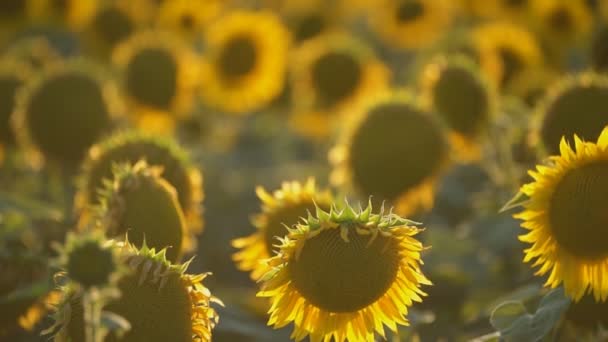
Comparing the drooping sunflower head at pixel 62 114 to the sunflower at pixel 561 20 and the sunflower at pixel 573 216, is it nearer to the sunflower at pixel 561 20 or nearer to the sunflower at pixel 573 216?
the sunflower at pixel 573 216

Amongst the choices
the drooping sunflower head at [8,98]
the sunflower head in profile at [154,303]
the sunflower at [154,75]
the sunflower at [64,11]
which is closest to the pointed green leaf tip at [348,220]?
the sunflower head in profile at [154,303]

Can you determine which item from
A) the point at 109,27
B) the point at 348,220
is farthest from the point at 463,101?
the point at 109,27

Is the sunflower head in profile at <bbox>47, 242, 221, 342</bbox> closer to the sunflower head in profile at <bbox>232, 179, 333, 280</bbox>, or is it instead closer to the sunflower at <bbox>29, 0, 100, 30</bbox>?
the sunflower head in profile at <bbox>232, 179, 333, 280</bbox>

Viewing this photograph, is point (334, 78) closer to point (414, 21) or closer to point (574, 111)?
point (414, 21)

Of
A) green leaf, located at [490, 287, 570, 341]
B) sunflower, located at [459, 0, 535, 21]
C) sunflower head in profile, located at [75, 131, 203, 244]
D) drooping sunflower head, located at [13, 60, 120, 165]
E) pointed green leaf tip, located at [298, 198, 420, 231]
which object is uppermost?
sunflower, located at [459, 0, 535, 21]

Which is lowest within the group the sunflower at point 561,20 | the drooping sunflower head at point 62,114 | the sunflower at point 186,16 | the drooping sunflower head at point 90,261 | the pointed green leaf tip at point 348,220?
the drooping sunflower head at point 90,261

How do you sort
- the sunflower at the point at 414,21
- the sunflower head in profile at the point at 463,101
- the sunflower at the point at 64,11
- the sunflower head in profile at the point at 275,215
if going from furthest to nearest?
the sunflower at the point at 414,21 < the sunflower at the point at 64,11 < the sunflower head in profile at the point at 463,101 < the sunflower head in profile at the point at 275,215

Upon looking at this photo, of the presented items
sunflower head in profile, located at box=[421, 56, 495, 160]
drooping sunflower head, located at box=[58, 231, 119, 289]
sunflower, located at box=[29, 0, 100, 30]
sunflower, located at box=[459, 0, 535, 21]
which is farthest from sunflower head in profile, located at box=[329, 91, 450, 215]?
sunflower, located at box=[29, 0, 100, 30]
